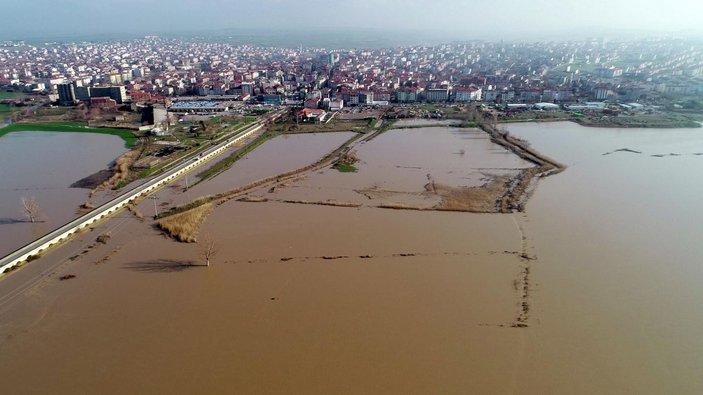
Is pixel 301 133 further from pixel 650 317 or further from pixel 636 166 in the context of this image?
pixel 650 317

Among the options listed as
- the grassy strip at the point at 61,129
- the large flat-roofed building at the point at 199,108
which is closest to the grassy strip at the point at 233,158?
the grassy strip at the point at 61,129

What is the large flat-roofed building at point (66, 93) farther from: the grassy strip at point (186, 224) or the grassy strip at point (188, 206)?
the grassy strip at point (186, 224)

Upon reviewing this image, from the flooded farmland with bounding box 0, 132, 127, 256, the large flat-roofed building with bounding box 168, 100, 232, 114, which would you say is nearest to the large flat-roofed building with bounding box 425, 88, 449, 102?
the large flat-roofed building with bounding box 168, 100, 232, 114

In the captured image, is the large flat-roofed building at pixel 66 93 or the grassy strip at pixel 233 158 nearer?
the grassy strip at pixel 233 158

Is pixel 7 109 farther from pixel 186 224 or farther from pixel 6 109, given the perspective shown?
pixel 186 224

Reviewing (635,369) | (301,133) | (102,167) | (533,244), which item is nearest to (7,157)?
(102,167)

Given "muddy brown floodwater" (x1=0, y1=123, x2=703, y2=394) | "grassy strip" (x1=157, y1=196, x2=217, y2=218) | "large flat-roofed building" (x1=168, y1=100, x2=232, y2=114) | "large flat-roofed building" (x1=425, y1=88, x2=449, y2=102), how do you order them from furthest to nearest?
"large flat-roofed building" (x1=425, y1=88, x2=449, y2=102), "large flat-roofed building" (x1=168, y1=100, x2=232, y2=114), "grassy strip" (x1=157, y1=196, x2=217, y2=218), "muddy brown floodwater" (x1=0, y1=123, x2=703, y2=394)

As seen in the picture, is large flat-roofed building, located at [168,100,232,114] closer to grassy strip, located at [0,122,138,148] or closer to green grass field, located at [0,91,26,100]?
grassy strip, located at [0,122,138,148]
